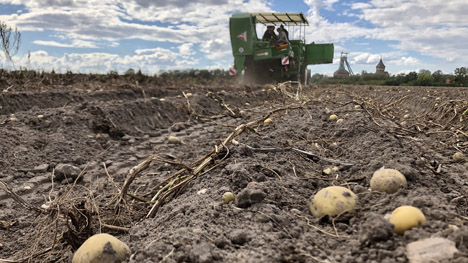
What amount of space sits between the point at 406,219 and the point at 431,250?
0.20 meters

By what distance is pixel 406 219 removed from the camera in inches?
59.9

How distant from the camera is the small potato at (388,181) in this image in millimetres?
1989

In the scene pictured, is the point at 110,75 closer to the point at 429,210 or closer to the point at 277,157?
the point at 277,157

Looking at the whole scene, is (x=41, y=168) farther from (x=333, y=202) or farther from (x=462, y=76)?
(x=462, y=76)

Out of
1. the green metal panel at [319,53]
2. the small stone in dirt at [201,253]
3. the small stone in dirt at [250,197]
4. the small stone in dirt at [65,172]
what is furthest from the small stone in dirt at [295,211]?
the green metal panel at [319,53]

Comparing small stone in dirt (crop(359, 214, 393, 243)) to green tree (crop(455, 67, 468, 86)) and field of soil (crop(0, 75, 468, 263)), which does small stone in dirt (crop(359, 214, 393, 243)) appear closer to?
field of soil (crop(0, 75, 468, 263))

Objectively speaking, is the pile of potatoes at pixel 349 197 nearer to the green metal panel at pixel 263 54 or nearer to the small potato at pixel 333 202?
the small potato at pixel 333 202

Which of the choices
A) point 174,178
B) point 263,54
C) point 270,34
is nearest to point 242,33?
point 263,54

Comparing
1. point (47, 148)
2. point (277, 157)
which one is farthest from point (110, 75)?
point (277, 157)

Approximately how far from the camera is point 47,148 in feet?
15.2

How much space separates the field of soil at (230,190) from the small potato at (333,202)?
0.13 feet

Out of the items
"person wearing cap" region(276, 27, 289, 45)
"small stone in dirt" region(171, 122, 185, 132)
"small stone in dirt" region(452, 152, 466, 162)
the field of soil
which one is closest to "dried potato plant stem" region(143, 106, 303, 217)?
the field of soil

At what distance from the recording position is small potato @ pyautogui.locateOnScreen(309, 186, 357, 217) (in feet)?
6.10

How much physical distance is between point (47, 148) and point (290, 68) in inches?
492
